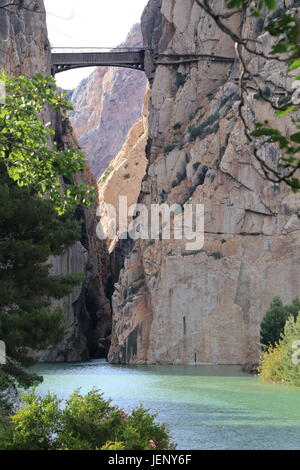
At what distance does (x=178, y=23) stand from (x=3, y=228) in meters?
64.5

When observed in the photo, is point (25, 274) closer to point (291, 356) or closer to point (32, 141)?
point (32, 141)

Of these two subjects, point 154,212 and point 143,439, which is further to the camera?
point 154,212

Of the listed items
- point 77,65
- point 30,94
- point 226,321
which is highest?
point 77,65

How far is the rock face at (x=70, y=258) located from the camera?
83.4m

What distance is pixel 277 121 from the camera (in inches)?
2891

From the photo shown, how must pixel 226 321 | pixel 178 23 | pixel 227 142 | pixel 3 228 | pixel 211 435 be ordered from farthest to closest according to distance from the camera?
pixel 178 23 < pixel 227 142 < pixel 226 321 < pixel 3 228 < pixel 211 435

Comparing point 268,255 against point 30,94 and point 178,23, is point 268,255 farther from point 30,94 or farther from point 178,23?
point 30,94

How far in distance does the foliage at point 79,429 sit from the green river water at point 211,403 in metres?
5.88

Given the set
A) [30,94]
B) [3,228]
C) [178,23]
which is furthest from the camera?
[178,23]

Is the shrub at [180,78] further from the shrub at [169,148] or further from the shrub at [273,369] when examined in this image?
the shrub at [273,369]

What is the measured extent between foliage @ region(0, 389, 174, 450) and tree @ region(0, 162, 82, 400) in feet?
35.5

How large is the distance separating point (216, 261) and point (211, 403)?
39.6 metres

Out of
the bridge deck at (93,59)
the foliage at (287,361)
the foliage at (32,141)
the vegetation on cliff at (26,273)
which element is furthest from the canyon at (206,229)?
the foliage at (32,141)

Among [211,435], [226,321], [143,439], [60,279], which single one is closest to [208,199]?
[226,321]
